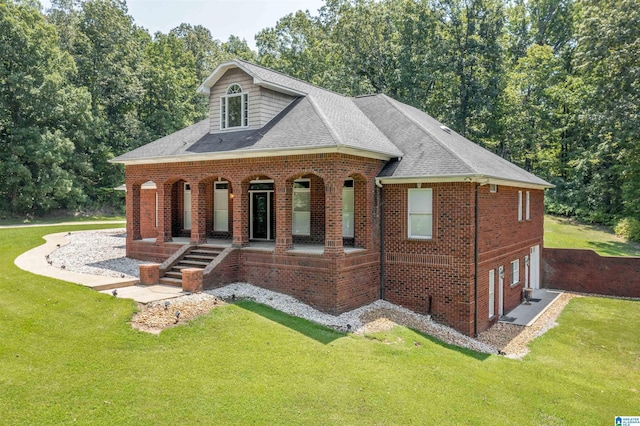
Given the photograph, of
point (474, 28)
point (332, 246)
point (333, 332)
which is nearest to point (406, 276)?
point (332, 246)

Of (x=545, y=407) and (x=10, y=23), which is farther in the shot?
(x=10, y=23)

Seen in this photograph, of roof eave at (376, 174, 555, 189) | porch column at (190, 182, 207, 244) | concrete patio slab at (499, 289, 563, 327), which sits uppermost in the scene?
roof eave at (376, 174, 555, 189)

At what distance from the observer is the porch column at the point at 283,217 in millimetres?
13648

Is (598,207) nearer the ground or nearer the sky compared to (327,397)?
nearer the sky

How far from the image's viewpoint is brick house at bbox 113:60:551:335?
43.0ft

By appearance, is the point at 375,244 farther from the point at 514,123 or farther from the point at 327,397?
the point at 514,123

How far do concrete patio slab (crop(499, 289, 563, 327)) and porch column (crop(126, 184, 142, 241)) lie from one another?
13941 millimetres

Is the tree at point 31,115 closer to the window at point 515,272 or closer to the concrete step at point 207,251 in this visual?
the concrete step at point 207,251

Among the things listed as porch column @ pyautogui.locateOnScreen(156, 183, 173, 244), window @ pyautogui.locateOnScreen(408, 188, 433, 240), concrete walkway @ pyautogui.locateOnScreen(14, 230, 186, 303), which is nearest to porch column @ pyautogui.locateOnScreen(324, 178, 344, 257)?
window @ pyautogui.locateOnScreen(408, 188, 433, 240)

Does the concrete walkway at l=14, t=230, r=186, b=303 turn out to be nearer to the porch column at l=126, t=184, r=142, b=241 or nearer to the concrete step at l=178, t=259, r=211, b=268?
the concrete step at l=178, t=259, r=211, b=268

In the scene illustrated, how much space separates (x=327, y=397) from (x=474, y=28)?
110 feet

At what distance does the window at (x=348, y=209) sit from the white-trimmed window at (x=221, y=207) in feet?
17.3

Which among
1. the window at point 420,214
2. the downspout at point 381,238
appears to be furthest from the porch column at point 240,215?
the window at point 420,214

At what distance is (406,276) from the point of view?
14.2 m
